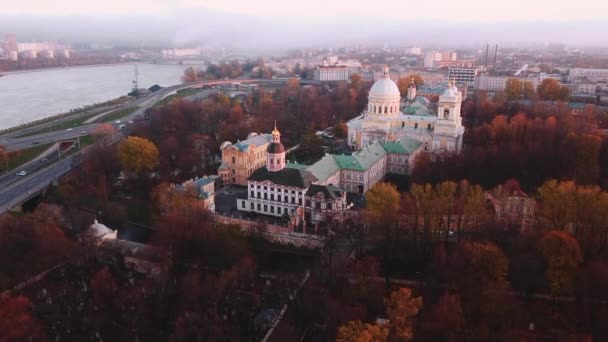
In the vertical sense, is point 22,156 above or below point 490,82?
below

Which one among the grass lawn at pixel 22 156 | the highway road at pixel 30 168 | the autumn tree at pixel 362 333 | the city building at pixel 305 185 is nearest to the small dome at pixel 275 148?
the city building at pixel 305 185

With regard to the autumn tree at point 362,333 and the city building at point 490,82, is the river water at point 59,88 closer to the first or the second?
the autumn tree at point 362,333

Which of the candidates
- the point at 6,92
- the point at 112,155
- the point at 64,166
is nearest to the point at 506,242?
the point at 112,155

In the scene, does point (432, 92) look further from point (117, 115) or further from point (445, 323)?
point (445, 323)

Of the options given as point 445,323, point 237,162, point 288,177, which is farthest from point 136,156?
point 445,323

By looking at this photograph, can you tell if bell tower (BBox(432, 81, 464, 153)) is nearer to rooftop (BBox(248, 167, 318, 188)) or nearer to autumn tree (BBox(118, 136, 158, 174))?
rooftop (BBox(248, 167, 318, 188))
